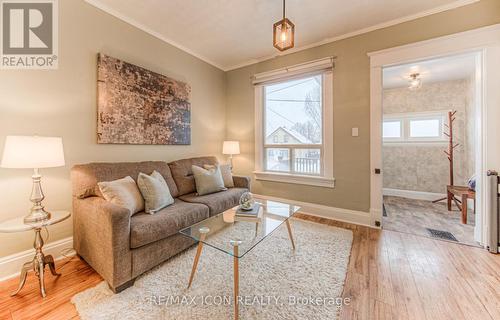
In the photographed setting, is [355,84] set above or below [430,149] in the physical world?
above

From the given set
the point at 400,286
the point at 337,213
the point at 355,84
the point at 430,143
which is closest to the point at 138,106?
the point at 355,84

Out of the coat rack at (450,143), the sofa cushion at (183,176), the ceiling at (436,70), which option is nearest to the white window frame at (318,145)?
the ceiling at (436,70)

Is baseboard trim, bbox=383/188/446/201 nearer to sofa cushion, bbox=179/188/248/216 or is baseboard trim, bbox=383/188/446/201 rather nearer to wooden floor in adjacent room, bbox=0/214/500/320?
wooden floor in adjacent room, bbox=0/214/500/320

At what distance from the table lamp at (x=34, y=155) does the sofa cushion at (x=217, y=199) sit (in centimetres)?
125

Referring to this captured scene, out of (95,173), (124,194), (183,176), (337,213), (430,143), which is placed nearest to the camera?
(124,194)

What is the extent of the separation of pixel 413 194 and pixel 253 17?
15.3 feet

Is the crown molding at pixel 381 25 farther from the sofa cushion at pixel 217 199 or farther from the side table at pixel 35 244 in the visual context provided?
the side table at pixel 35 244

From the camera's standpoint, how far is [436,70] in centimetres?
344

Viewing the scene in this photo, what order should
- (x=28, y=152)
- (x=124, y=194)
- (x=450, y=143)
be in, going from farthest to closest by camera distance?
(x=450, y=143) < (x=124, y=194) < (x=28, y=152)

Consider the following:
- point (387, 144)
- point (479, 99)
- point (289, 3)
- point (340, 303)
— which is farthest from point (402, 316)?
point (387, 144)

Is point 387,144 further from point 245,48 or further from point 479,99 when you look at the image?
point 245,48

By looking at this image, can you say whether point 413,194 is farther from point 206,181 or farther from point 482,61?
point 206,181

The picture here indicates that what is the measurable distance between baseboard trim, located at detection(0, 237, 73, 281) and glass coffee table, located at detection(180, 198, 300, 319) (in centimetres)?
144

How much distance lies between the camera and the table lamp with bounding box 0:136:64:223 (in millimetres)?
1418
